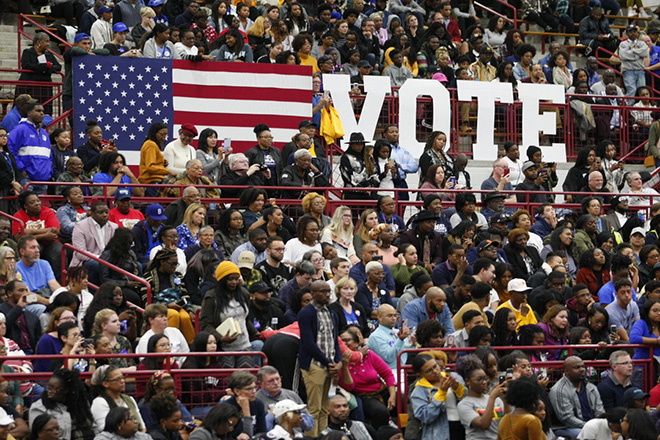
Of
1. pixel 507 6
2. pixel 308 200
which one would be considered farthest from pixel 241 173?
pixel 507 6

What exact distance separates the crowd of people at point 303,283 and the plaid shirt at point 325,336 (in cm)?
1

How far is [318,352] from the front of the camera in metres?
12.7

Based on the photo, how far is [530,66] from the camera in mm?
24594

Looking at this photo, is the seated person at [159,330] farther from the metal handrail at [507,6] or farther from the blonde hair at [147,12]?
the metal handrail at [507,6]

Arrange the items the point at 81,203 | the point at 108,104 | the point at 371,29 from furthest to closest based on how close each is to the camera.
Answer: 1. the point at 371,29
2. the point at 108,104
3. the point at 81,203

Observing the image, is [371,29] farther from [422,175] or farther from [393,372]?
[393,372]

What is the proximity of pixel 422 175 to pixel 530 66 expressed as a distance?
18.9 feet

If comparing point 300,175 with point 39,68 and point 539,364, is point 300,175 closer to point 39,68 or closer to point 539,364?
point 39,68

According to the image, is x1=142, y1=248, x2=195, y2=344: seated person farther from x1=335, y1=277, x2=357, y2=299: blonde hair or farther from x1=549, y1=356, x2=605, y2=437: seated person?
x1=549, y1=356, x2=605, y2=437: seated person

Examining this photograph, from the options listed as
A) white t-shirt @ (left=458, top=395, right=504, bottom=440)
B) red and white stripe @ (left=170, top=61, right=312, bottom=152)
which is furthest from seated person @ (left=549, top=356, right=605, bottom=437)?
red and white stripe @ (left=170, top=61, right=312, bottom=152)

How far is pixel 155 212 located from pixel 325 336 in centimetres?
383

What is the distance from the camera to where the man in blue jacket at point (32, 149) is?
57.6 feet

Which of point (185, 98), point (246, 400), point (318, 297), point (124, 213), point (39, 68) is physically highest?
point (39, 68)

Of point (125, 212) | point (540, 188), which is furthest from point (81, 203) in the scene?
point (540, 188)
